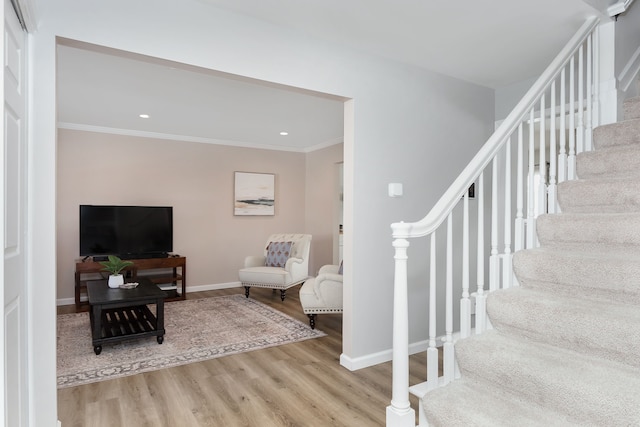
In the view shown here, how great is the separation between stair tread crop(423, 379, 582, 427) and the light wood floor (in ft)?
2.31

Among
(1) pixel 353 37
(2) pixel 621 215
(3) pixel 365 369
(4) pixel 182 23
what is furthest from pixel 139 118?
(2) pixel 621 215

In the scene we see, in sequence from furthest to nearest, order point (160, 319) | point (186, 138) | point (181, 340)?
point (186, 138) < point (181, 340) < point (160, 319)

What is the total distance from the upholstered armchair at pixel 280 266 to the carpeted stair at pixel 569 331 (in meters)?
3.54

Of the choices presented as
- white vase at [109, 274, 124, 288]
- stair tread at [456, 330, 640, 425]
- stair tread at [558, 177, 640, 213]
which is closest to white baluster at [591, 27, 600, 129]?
stair tread at [558, 177, 640, 213]

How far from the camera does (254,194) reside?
6.50 m

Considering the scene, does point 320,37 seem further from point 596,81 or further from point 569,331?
point 569,331

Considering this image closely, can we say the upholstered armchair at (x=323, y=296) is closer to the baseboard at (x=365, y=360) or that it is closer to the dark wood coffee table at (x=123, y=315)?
the baseboard at (x=365, y=360)

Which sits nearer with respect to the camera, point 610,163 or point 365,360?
point 610,163

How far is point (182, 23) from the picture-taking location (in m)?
2.28

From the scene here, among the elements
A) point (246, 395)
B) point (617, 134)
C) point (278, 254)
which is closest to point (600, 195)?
point (617, 134)

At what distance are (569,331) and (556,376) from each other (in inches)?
10.0

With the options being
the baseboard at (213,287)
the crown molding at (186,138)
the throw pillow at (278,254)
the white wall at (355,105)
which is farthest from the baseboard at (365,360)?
the crown molding at (186,138)

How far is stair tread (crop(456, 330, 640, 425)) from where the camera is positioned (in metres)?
1.30

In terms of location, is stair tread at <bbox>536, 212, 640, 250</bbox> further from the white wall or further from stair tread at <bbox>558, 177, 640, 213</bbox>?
the white wall
